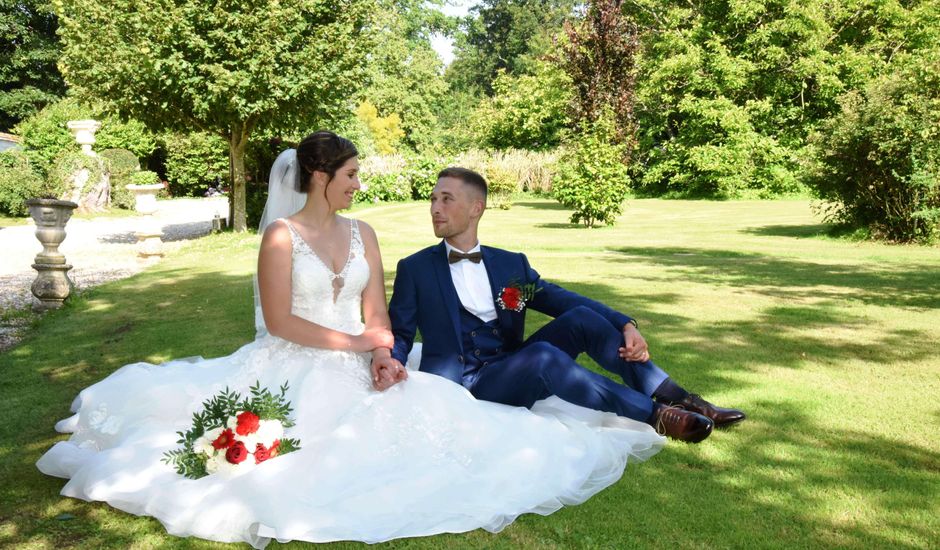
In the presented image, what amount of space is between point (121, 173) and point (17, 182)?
5.97m

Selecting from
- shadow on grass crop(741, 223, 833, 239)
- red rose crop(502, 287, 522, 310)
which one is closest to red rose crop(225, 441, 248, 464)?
red rose crop(502, 287, 522, 310)

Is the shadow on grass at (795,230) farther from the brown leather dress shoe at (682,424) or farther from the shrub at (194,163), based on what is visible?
the shrub at (194,163)

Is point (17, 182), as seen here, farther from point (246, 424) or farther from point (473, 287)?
point (246, 424)

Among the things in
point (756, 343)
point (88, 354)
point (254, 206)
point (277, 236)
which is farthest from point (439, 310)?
point (254, 206)

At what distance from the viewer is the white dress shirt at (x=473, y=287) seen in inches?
194

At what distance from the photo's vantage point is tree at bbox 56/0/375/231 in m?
16.7

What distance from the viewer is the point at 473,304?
4.93m

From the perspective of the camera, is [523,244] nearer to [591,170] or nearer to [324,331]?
[591,170]

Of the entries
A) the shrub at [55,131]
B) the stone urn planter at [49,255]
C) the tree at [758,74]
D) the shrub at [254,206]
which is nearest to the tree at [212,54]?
the shrub at [254,206]

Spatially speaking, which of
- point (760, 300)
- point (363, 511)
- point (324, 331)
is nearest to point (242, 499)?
Result: point (363, 511)

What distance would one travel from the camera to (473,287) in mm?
4957

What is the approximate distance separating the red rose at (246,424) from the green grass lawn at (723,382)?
1.84ft

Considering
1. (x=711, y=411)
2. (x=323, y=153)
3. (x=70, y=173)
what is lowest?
(x=70, y=173)

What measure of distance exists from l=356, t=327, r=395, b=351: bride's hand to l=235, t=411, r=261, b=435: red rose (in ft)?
2.80
